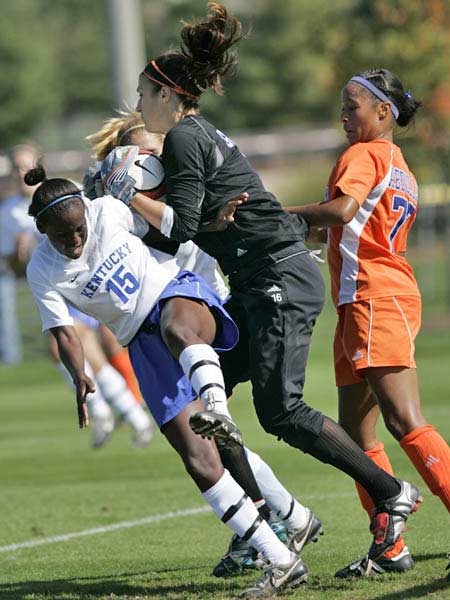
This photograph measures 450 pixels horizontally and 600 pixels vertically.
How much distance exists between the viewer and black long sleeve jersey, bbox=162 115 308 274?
6.18m

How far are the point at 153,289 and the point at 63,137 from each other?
187 ft

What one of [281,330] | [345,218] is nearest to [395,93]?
[345,218]

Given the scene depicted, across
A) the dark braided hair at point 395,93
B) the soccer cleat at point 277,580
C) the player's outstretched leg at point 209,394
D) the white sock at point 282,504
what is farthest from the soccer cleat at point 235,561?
the dark braided hair at point 395,93

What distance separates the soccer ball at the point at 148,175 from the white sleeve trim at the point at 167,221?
26 cm

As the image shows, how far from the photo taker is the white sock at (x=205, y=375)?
5.81 metres

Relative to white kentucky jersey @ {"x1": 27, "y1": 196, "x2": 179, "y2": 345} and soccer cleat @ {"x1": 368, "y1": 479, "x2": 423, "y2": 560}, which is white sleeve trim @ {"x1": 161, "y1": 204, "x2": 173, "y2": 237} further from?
soccer cleat @ {"x1": 368, "y1": 479, "x2": 423, "y2": 560}

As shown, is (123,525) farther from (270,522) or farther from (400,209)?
(400,209)

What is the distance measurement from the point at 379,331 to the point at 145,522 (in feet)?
9.94

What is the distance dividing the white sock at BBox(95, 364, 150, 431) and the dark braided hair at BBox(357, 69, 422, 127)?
20.2ft

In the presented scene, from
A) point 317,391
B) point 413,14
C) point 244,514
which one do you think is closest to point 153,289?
point 244,514

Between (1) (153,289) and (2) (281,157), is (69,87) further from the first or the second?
(1) (153,289)

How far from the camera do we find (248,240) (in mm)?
6367

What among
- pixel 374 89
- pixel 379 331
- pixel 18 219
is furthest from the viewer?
pixel 18 219

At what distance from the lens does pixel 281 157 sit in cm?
3428
